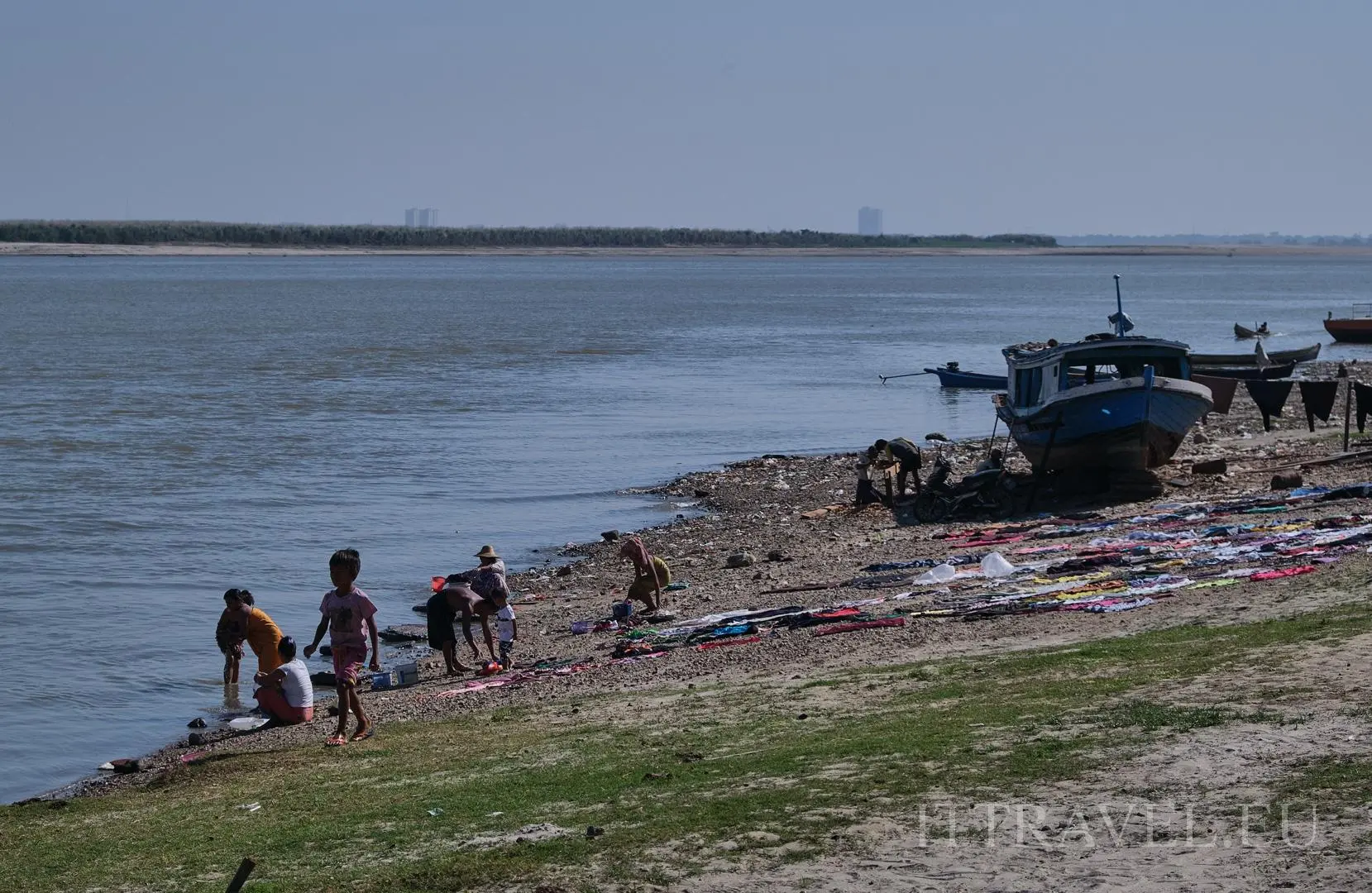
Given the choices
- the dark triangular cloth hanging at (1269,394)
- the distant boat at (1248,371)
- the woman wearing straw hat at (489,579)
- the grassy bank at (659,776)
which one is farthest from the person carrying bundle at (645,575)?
the distant boat at (1248,371)

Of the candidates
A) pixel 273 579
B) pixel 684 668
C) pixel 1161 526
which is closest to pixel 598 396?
pixel 273 579

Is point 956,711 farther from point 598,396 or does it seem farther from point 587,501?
point 598,396

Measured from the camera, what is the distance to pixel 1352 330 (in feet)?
232

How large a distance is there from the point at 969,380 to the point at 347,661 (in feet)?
141

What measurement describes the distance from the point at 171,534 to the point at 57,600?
5487 mm

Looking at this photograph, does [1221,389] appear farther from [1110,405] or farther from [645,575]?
[645,575]

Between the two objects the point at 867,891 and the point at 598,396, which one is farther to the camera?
the point at 598,396

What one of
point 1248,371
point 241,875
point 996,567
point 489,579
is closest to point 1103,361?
point 996,567

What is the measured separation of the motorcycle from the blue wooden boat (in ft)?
94.8

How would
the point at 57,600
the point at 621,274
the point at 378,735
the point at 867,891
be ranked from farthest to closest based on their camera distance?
the point at 621,274
the point at 57,600
the point at 378,735
the point at 867,891

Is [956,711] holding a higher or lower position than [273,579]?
higher

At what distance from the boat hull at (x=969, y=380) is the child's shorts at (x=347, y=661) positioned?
42.6m

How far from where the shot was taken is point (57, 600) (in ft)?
73.6

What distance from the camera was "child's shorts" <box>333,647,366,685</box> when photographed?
13.1m
